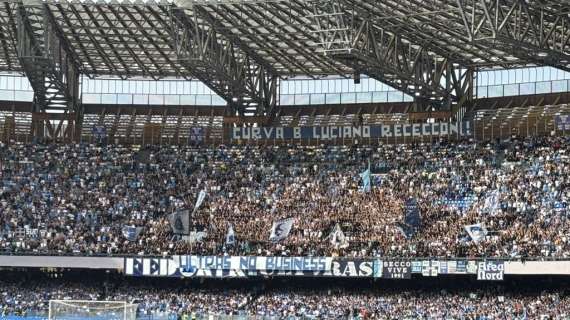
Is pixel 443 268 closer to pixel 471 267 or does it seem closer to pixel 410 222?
pixel 471 267

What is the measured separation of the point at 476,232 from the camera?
190 feet

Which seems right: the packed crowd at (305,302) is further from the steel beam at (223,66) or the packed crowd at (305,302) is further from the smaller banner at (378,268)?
the steel beam at (223,66)

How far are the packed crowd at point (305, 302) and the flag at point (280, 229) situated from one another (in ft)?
10.4

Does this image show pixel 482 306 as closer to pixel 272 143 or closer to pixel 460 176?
pixel 460 176

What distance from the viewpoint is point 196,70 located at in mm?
61906

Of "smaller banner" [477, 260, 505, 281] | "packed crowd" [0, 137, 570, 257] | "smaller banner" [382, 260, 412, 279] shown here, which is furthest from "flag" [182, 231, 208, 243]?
"smaller banner" [477, 260, 505, 281]

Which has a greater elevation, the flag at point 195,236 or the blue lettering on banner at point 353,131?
the blue lettering on banner at point 353,131

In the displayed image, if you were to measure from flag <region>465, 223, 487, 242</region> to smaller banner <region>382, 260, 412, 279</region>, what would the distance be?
12.3 feet

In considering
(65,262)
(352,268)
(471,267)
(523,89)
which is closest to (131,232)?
(65,262)

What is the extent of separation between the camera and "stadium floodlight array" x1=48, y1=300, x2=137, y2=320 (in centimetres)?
4772

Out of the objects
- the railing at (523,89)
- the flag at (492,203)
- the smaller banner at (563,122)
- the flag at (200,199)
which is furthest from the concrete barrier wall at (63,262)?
the smaller banner at (563,122)

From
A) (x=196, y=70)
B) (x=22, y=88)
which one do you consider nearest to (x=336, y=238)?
(x=196, y=70)

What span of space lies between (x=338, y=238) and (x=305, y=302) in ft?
13.5

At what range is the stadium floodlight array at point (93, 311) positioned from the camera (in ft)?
157
